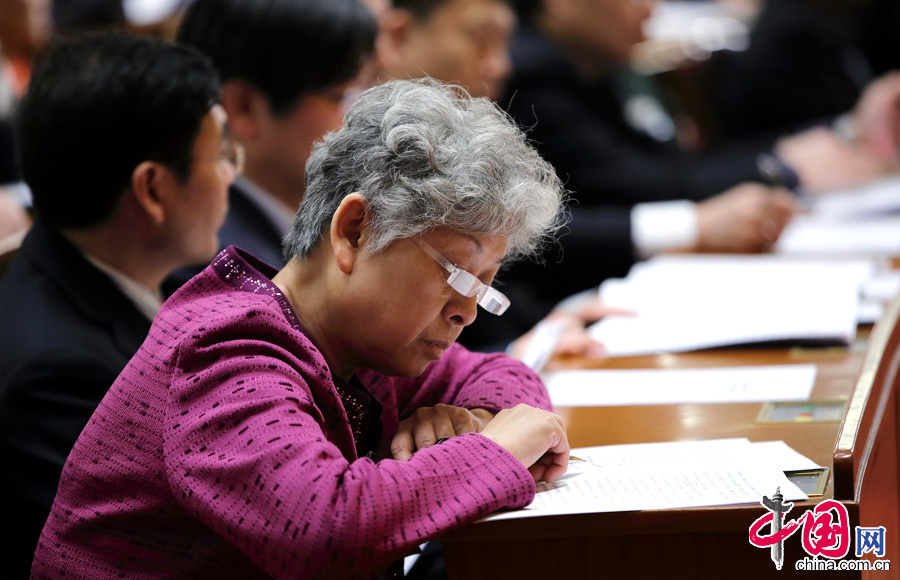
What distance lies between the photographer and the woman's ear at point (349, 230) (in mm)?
1051

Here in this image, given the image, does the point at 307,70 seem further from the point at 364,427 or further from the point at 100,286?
the point at 364,427

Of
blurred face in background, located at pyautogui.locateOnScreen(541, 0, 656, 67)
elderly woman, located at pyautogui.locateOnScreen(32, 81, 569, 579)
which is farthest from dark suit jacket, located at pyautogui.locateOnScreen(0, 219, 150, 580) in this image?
blurred face in background, located at pyautogui.locateOnScreen(541, 0, 656, 67)

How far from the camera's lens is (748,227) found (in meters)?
2.56

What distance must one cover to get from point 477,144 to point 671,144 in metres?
2.63

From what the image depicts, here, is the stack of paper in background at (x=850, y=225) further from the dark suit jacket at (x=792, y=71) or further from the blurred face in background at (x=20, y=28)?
the blurred face in background at (x=20, y=28)

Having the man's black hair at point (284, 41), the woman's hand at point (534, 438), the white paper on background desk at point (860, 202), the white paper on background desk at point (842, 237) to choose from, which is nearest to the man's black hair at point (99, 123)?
the man's black hair at point (284, 41)

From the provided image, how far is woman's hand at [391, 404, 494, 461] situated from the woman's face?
3.5 inches

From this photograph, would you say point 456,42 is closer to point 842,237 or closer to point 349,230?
point 842,237

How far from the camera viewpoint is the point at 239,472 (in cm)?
91

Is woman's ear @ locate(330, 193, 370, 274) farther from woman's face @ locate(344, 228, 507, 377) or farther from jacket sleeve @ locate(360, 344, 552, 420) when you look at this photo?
jacket sleeve @ locate(360, 344, 552, 420)

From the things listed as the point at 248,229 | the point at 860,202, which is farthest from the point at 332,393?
the point at 860,202

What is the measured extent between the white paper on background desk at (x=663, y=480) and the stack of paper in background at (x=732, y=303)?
53cm

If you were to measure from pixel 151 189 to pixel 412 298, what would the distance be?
672mm

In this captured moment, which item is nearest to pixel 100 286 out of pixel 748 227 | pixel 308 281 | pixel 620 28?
pixel 308 281
